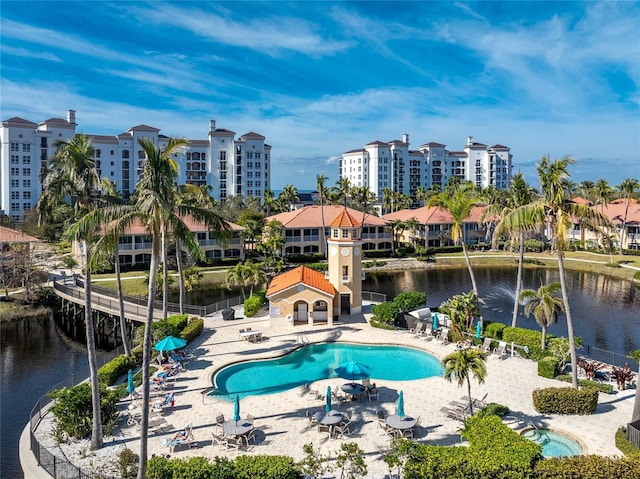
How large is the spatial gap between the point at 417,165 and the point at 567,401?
4970 inches

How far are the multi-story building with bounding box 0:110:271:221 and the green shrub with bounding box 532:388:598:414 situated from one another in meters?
85.0

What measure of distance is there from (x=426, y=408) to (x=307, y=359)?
32.5ft

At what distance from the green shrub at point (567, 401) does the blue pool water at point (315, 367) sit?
6779 millimetres

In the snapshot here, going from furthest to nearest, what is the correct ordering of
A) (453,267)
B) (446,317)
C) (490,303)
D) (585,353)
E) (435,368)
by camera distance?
(453,267) → (490,303) → (446,317) → (585,353) → (435,368)

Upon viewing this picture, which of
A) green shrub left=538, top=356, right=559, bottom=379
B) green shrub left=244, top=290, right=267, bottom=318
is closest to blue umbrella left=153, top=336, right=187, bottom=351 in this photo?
green shrub left=244, top=290, right=267, bottom=318

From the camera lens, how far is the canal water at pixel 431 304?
26339 millimetres

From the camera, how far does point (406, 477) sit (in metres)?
15.1

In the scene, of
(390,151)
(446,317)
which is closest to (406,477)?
(446,317)

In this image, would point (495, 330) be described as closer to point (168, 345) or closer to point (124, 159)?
point (168, 345)

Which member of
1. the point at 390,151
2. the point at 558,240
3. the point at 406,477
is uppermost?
the point at 390,151

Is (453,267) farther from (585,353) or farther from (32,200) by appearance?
(32,200)

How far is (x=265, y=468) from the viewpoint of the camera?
15203mm

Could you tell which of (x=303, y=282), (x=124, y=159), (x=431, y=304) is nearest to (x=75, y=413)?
(x=303, y=282)

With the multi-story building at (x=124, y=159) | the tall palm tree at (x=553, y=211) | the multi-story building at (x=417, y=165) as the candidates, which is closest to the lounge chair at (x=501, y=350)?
the tall palm tree at (x=553, y=211)
